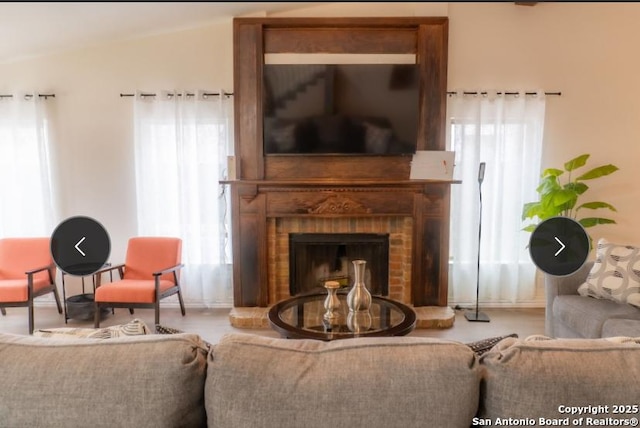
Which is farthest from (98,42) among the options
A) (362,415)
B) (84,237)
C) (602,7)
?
(602,7)

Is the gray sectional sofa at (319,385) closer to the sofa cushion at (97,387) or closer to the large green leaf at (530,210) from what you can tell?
the sofa cushion at (97,387)

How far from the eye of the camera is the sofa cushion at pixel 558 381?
3.34ft

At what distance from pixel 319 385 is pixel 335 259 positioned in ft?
9.81

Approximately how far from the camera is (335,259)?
158 inches

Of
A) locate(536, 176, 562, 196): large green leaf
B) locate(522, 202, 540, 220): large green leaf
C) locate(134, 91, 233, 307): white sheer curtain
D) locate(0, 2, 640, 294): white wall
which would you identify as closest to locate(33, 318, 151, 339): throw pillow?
locate(134, 91, 233, 307): white sheer curtain

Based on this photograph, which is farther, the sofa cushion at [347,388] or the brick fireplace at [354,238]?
the brick fireplace at [354,238]

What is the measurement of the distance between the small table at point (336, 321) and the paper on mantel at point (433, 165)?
1350 millimetres

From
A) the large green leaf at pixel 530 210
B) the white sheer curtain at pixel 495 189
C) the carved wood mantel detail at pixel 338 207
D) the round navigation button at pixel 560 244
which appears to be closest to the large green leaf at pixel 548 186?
the large green leaf at pixel 530 210

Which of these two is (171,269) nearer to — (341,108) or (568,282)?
(341,108)

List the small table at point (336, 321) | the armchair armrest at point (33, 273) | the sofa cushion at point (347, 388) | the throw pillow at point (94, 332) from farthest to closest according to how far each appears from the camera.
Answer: the armchair armrest at point (33, 273), the small table at point (336, 321), the throw pillow at point (94, 332), the sofa cushion at point (347, 388)

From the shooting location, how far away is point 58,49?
3.84 m

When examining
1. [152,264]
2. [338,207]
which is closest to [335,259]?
[338,207]

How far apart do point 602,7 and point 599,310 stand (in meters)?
2.90

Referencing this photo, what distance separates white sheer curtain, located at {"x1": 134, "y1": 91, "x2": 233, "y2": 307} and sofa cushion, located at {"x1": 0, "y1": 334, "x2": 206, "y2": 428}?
296 centimetres
